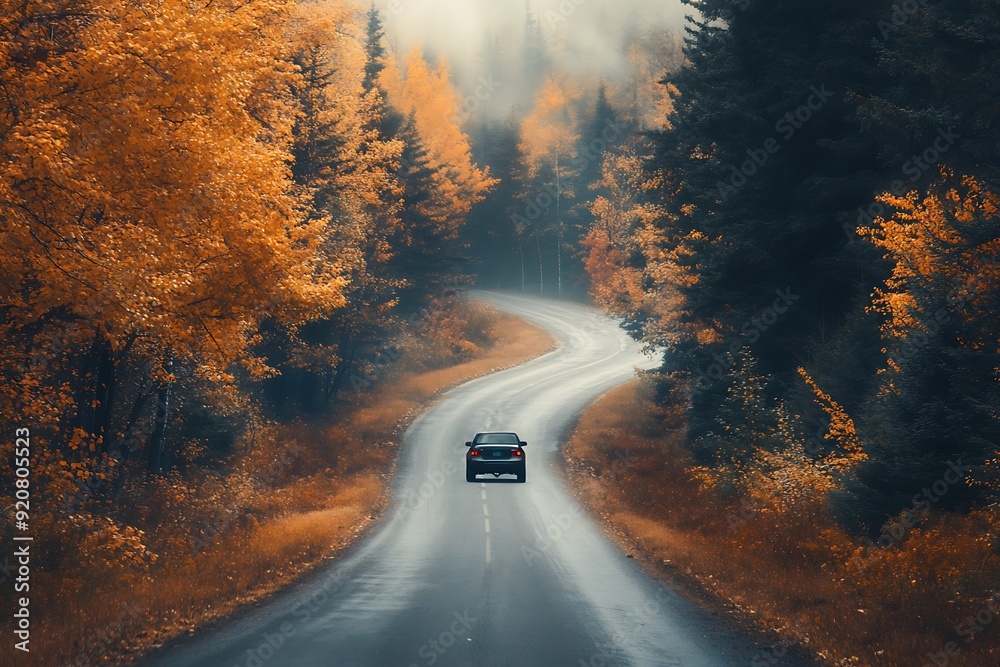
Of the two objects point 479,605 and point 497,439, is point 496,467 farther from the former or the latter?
point 479,605

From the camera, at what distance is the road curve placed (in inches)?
409

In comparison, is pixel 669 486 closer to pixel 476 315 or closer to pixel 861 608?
pixel 861 608

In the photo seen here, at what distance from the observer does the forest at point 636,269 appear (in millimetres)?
11797

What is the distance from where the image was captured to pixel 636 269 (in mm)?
40000

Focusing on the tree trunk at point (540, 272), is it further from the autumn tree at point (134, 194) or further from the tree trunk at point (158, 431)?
the autumn tree at point (134, 194)

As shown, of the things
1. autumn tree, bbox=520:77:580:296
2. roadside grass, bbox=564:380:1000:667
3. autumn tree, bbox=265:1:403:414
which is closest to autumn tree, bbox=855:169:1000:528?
roadside grass, bbox=564:380:1000:667

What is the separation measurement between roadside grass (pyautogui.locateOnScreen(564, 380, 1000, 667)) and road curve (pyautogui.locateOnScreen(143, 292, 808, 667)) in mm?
878

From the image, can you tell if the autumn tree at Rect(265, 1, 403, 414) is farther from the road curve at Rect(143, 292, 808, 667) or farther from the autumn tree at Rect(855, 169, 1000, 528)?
the autumn tree at Rect(855, 169, 1000, 528)

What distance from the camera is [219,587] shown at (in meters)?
13.9

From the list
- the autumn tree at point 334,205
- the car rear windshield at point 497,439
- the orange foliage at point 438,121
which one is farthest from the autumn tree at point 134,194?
the orange foliage at point 438,121

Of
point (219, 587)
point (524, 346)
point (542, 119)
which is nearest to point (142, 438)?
point (219, 587)

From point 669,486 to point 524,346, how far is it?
37366 mm

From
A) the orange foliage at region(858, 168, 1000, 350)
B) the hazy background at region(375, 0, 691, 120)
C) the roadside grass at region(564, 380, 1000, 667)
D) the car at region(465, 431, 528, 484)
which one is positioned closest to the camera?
the roadside grass at region(564, 380, 1000, 667)

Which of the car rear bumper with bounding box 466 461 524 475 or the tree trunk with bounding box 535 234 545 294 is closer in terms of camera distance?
the car rear bumper with bounding box 466 461 524 475
